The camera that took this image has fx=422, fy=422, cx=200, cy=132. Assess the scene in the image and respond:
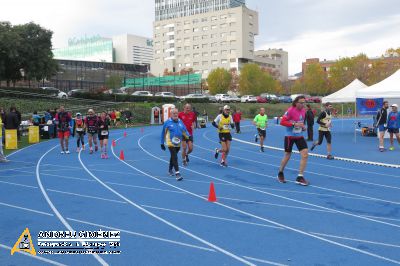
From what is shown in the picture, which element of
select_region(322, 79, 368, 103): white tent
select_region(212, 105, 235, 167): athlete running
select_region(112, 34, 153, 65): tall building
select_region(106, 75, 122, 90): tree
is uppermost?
select_region(112, 34, 153, 65): tall building

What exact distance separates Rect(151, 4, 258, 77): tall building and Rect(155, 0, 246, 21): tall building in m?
0.28

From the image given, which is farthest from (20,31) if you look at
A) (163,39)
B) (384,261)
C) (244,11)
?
(163,39)

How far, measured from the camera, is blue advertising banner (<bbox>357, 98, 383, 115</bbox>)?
848 inches

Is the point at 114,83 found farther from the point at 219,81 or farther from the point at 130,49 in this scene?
the point at 130,49

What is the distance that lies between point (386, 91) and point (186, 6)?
372 feet

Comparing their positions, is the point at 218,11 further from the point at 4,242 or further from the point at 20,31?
the point at 4,242

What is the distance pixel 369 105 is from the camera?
21672 millimetres

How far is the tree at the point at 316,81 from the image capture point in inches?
3076

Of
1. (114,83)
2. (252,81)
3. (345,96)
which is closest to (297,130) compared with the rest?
(345,96)

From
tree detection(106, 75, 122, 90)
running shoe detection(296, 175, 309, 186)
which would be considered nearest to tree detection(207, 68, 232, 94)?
tree detection(106, 75, 122, 90)

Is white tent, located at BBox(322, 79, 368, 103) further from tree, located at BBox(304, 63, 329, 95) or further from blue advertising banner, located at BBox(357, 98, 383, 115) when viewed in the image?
tree, located at BBox(304, 63, 329, 95)

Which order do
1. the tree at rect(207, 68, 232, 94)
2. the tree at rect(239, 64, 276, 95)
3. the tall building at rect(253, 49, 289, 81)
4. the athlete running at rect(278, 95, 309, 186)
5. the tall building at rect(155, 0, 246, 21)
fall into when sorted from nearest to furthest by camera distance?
1. the athlete running at rect(278, 95, 309, 186)
2. the tree at rect(239, 64, 276, 95)
3. the tree at rect(207, 68, 232, 94)
4. the tall building at rect(155, 0, 246, 21)
5. the tall building at rect(253, 49, 289, 81)

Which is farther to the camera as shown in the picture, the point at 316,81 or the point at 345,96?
the point at 316,81

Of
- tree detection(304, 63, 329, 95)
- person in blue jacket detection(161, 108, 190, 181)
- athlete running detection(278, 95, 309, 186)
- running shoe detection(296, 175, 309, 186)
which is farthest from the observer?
tree detection(304, 63, 329, 95)
